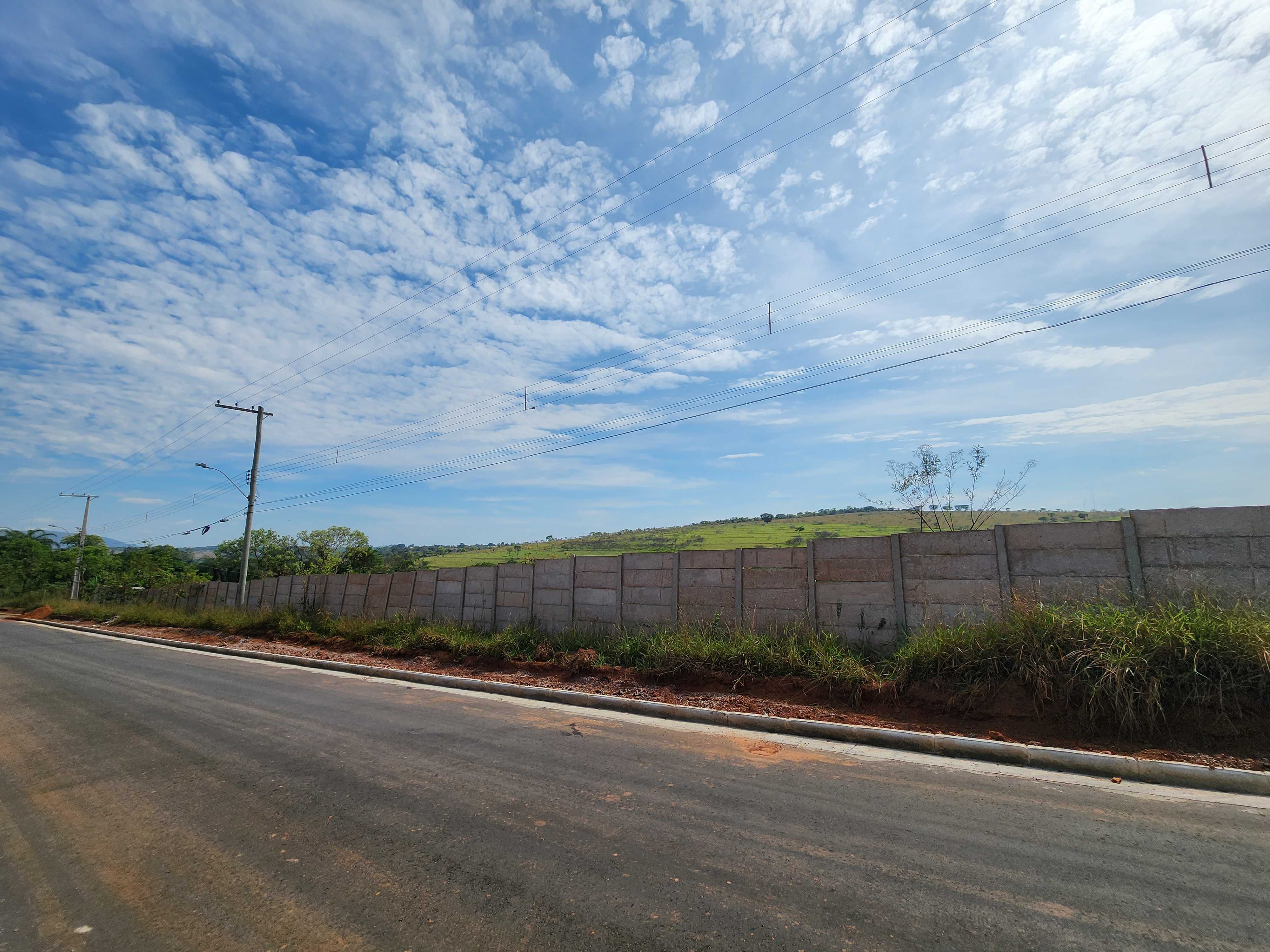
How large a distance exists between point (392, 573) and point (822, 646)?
15.4 m

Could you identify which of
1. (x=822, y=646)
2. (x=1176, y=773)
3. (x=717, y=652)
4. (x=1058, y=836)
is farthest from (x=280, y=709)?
(x=1176, y=773)

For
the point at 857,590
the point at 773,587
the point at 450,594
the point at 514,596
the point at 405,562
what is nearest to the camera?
the point at 857,590

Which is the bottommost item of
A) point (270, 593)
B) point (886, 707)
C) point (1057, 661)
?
point (886, 707)

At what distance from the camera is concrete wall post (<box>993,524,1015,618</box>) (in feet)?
27.5

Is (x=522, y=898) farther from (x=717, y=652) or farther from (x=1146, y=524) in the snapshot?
(x=1146, y=524)

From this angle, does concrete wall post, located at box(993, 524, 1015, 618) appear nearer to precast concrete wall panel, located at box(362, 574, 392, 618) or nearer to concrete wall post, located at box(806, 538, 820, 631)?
concrete wall post, located at box(806, 538, 820, 631)

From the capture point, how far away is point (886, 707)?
7648mm

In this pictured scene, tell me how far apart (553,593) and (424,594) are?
19.4ft

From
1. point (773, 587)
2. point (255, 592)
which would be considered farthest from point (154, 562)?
point (773, 587)

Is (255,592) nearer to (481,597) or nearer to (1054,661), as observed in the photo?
(481,597)

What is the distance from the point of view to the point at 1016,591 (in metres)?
8.27

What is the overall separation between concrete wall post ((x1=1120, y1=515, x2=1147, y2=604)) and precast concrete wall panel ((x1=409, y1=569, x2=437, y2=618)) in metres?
16.3

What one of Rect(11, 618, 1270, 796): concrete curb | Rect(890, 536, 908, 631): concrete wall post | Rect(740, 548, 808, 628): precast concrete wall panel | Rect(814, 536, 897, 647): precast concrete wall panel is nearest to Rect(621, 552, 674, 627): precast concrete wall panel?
Rect(740, 548, 808, 628): precast concrete wall panel

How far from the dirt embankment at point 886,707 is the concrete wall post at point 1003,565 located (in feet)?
5.95
